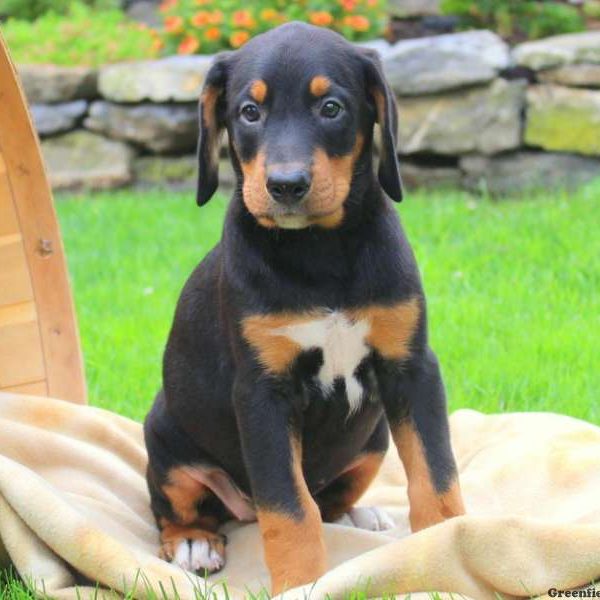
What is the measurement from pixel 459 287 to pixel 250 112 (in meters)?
3.25

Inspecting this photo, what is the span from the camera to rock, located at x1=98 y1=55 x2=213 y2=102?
8.93 meters

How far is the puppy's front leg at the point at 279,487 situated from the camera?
3.33 metres

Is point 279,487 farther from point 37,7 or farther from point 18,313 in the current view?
point 37,7

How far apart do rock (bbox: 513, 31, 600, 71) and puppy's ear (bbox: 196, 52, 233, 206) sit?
5143 mm

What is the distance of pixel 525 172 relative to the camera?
8547 millimetres

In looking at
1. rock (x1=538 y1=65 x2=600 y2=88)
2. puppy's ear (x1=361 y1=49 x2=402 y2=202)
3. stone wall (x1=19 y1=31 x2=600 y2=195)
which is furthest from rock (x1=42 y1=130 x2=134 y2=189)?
puppy's ear (x1=361 y1=49 x2=402 y2=202)

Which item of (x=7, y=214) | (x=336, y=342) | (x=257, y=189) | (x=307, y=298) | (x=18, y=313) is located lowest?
(x=18, y=313)

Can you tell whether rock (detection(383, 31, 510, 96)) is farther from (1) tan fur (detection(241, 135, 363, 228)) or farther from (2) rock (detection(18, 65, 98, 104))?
(1) tan fur (detection(241, 135, 363, 228))

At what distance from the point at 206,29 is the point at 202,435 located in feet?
20.3

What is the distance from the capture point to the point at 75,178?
9.45 meters

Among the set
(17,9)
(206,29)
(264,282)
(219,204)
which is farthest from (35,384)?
(17,9)

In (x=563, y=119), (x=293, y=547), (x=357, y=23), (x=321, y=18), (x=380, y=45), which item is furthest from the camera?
(x=357, y=23)

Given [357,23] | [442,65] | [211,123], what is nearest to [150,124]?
[357,23]

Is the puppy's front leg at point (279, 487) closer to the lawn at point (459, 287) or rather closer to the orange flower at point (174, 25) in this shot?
the lawn at point (459, 287)
